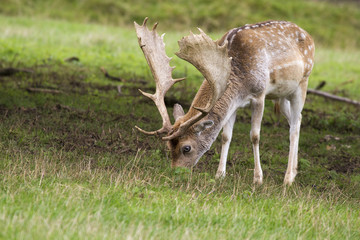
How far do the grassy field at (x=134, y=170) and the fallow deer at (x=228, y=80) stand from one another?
1.34ft

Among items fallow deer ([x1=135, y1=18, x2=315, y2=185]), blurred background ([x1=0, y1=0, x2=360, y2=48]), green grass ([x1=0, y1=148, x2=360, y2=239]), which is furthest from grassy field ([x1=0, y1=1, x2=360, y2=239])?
blurred background ([x1=0, y1=0, x2=360, y2=48])

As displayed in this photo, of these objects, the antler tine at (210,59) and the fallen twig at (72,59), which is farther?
the fallen twig at (72,59)

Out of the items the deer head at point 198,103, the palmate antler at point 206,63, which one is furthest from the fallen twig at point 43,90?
the palmate antler at point 206,63

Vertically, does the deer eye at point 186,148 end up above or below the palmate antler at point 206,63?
below

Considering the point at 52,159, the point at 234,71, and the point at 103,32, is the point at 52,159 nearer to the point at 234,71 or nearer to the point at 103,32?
the point at 234,71

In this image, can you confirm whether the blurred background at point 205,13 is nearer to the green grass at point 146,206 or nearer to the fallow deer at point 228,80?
the fallow deer at point 228,80

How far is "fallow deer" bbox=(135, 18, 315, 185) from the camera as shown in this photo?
22.5 ft

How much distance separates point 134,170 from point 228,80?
1.61 meters

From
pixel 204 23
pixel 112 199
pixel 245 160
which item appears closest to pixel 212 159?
pixel 245 160

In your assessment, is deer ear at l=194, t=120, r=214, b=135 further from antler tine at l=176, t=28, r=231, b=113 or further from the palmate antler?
antler tine at l=176, t=28, r=231, b=113

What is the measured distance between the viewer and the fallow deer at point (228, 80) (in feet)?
22.5

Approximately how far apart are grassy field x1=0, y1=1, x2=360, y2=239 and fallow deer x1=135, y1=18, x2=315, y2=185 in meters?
0.41

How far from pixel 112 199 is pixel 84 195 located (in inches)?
10.7

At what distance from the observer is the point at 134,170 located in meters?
6.99
